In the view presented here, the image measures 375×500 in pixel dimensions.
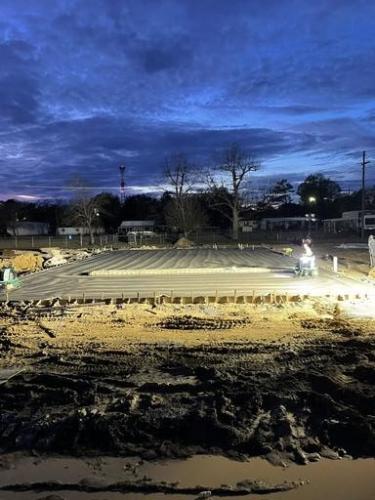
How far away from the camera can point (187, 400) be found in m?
6.45

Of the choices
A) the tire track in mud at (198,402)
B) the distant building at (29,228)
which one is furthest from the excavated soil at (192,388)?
the distant building at (29,228)

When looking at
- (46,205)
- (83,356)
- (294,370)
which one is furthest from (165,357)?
(46,205)

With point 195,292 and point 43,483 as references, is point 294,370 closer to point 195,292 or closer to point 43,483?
point 43,483

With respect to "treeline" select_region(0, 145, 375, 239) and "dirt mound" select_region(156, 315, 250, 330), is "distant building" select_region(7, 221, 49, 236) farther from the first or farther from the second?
"dirt mound" select_region(156, 315, 250, 330)

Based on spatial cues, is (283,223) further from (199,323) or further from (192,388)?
(192,388)

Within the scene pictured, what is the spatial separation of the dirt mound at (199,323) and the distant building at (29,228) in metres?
69.7

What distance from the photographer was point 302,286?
1550 cm

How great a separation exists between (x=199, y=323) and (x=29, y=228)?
8178 centimetres

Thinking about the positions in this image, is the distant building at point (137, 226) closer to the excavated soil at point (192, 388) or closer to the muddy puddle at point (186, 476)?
the excavated soil at point (192, 388)

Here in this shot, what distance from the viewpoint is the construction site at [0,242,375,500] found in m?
4.94

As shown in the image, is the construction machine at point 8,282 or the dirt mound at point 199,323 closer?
the dirt mound at point 199,323

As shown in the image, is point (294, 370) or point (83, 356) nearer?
point (294, 370)

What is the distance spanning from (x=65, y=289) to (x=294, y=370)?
A: 9753mm

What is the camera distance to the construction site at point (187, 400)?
4.94m
